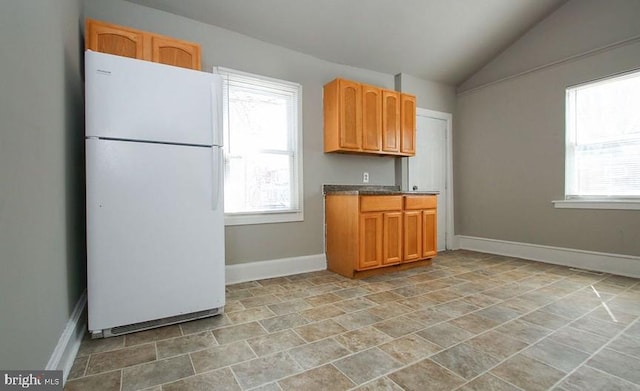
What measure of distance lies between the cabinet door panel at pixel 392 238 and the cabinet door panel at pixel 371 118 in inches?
34.7

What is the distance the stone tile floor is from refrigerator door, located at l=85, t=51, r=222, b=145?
1315 millimetres

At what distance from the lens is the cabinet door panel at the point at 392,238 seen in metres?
3.38

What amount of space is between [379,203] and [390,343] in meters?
1.73

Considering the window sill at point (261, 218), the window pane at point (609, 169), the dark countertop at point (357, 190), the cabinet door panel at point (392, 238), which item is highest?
the window pane at point (609, 169)

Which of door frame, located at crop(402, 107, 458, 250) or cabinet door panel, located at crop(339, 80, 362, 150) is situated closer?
cabinet door panel, located at crop(339, 80, 362, 150)

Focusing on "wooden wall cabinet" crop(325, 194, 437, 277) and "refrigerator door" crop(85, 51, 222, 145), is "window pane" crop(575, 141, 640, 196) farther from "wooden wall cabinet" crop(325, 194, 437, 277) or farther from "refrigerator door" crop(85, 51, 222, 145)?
"refrigerator door" crop(85, 51, 222, 145)

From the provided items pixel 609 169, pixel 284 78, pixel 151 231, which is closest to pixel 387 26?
pixel 284 78

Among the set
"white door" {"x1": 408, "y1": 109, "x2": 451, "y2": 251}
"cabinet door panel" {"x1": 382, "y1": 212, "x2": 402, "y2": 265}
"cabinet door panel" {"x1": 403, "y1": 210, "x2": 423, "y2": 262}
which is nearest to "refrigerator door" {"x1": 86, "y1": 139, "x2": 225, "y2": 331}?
"cabinet door panel" {"x1": 382, "y1": 212, "x2": 402, "y2": 265}

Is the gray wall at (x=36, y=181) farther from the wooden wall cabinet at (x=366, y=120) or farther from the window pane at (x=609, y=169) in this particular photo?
the window pane at (x=609, y=169)

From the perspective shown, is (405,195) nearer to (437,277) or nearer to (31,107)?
(437,277)

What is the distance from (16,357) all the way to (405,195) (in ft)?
10.9

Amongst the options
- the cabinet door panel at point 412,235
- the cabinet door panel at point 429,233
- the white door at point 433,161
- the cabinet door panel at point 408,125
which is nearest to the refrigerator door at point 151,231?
the cabinet door panel at point 412,235

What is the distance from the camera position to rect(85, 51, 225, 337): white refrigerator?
185cm

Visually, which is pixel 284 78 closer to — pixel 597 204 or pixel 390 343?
pixel 390 343
